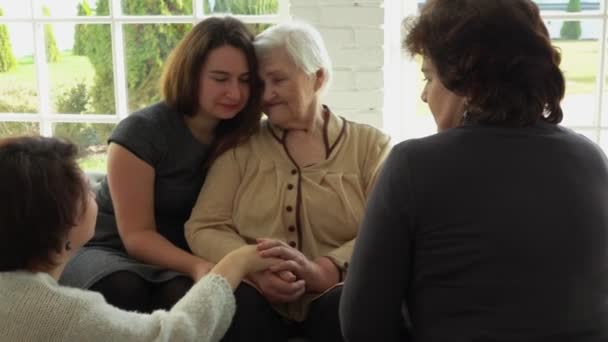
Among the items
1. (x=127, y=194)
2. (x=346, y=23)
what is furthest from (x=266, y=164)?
(x=346, y=23)

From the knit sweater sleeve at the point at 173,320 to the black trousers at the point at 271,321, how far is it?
148 millimetres

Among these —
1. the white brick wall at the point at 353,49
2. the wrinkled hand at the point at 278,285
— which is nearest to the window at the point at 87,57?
the white brick wall at the point at 353,49

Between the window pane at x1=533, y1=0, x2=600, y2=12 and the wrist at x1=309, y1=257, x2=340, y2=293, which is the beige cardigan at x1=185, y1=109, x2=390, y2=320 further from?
the window pane at x1=533, y1=0, x2=600, y2=12

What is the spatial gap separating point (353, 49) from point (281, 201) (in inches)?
35.3

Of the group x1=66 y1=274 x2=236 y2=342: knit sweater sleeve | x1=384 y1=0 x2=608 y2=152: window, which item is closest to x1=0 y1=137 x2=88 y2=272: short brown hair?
x1=66 y1=274 x2=236 y2=342: knit sweater sleeve

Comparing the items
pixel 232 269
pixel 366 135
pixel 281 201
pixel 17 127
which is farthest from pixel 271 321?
pixel 17 127

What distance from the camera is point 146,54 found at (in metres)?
3.33

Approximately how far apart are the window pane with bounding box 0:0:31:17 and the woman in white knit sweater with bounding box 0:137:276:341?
2.18 m

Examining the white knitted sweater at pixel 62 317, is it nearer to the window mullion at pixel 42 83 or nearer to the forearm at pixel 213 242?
the forearm at pixel 213 242

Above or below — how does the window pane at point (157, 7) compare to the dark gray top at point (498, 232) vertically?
above

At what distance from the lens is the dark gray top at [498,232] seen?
137 centimetres

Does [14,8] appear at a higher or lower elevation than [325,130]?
higher

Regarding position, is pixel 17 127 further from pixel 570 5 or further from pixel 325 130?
pixel 570 5

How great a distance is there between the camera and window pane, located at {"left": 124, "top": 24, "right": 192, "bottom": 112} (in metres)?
3.28
